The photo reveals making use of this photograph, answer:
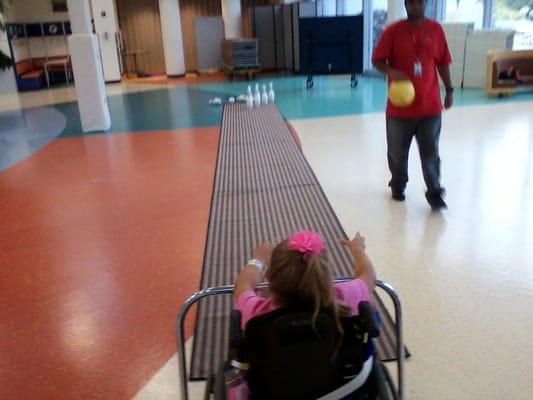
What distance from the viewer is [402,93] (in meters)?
3.48

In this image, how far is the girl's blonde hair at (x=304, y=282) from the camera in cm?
126

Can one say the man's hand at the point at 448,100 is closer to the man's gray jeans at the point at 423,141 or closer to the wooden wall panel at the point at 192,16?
the man's gray jeans at the point at 423,141

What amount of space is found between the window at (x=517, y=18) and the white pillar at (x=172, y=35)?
7.90m

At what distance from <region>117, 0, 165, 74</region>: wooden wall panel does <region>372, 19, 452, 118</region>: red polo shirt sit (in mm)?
13464

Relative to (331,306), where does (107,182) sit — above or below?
below

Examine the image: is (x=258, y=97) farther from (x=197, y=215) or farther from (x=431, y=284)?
(x=431, y=284)

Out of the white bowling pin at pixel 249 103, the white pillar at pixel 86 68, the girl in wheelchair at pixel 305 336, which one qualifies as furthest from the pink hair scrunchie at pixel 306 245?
the white bowling pin at pixel 249 103

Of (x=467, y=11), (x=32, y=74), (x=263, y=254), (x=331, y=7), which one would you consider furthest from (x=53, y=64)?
(x=263, y=254)

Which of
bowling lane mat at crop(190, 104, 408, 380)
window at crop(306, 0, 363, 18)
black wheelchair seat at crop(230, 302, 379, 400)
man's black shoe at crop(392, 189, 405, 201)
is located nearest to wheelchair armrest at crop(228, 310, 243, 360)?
black wheelchair seat at crop(230, 302, 379, 400)

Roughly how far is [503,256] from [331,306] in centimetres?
210

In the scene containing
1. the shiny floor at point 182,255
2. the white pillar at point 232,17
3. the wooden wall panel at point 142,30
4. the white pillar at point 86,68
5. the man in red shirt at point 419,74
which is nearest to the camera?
the shiny floor at point 182,255

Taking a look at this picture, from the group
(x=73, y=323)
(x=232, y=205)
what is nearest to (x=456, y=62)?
(x=232, y=205)

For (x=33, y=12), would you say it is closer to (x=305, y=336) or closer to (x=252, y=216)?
(x=252, y=216)

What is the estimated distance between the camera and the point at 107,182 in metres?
4.91
